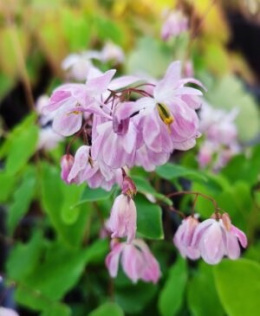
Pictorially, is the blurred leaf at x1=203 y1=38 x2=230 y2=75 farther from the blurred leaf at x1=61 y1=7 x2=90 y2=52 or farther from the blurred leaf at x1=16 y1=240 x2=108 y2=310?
the blurred leaf at x1=16 y1=240 x2=108 y2=310

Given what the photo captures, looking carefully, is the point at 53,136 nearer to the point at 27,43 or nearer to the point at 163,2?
the point at 27,43

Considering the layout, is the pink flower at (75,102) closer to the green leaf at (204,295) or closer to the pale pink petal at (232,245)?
the pale pink petal at (232,245)

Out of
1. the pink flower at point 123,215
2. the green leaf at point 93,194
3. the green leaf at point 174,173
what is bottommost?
the green leaf at point 174,173

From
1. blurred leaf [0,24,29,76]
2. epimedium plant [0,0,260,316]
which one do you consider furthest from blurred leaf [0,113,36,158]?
blurred leaf [0,24,29,76]

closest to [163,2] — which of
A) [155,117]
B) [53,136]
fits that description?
[53,136]

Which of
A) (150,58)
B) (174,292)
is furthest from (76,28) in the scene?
(174,292)

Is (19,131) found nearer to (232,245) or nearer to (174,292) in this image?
(174,292)

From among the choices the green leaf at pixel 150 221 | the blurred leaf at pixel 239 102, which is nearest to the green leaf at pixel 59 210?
the green leaf at pixel 150 221

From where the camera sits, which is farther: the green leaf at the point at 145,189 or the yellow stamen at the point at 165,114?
the green leaf at the point at 145,189
